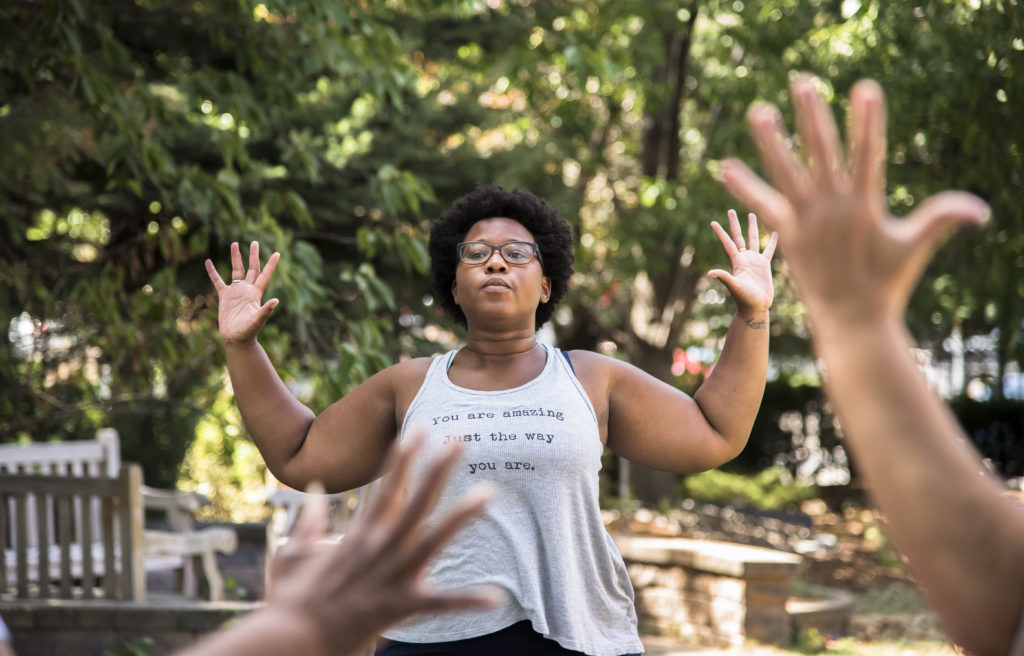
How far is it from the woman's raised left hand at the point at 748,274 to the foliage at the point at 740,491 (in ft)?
32.2

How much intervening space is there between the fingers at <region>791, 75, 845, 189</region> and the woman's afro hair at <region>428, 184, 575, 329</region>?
1.84 metres

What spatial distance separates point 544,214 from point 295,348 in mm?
3722

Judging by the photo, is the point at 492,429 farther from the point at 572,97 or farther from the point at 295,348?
the point at 572,97

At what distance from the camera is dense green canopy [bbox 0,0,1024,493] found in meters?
4.79

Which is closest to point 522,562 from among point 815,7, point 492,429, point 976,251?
point 492,429

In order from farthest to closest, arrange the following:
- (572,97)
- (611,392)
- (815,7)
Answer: (572,97) < (815,7) < (611,392)

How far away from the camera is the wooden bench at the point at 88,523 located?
19.1 ft

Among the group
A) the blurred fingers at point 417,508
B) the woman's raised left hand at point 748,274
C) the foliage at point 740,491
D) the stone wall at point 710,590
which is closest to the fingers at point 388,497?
the blurred fingers at point 417,508

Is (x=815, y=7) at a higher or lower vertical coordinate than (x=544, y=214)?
higher

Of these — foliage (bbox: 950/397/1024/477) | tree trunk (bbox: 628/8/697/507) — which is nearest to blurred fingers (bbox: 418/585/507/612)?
tree trunk (bbox: 628/8/697/507)

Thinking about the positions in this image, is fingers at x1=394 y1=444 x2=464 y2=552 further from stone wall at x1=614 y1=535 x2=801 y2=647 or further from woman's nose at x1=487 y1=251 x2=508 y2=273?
stone wall at x1=614 y1=535 x2=801 y2=647

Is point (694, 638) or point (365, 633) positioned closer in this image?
point (365, 633)

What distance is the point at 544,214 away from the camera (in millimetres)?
3047

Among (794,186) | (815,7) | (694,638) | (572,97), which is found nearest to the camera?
(794,186)
